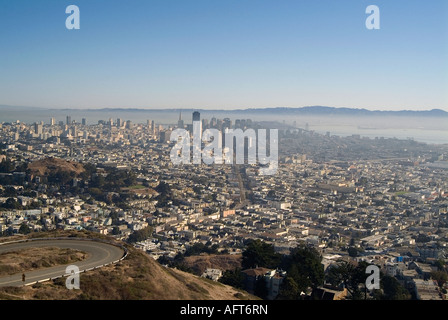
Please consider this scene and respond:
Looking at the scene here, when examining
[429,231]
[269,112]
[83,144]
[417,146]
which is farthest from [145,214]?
[269,112]

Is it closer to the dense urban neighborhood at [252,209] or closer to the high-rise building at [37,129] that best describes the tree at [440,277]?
the dense urban neighborhood at [252,209]

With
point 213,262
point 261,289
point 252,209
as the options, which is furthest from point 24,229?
point 261,289

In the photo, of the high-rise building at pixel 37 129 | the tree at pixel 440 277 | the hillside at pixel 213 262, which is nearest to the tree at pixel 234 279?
the hillside at pixel 213 262

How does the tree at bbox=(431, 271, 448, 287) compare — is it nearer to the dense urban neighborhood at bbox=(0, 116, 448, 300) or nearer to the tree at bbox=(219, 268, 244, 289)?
the dense urban neighborhood at bbox=(0, 116, 448, 300)

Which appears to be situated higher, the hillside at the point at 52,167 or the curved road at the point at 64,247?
the curved road at the point at 64,247

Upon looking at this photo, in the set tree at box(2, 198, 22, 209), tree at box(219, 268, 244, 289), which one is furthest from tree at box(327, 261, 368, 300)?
tree at box(2, 198, 22, 209)
